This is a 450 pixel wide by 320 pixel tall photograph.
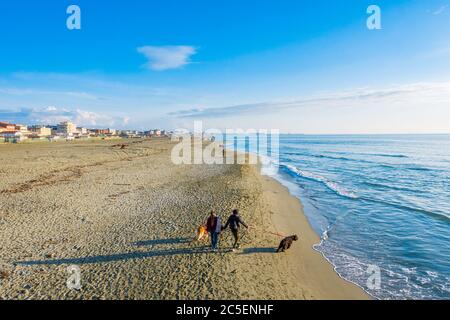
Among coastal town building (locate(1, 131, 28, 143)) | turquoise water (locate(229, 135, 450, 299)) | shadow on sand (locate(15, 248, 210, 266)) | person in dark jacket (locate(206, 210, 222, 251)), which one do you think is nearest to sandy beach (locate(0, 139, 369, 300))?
shadow on sand (locate(15, 248, 210, 266))

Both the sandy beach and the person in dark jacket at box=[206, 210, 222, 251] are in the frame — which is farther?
the person in dark jacket at box=[206, 210, 222, 251]

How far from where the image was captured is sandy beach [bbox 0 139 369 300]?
8.96 m

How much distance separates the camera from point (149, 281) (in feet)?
30.2

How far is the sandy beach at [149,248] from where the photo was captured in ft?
29.4

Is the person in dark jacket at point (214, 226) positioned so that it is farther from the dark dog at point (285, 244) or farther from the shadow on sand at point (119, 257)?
the dark dog at point (285, 244)

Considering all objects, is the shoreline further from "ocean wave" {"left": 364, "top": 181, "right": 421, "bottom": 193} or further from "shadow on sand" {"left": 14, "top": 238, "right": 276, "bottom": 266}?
"ocean wave" {"left": 364, "top": 181, "right": 421, "bottom": 193}

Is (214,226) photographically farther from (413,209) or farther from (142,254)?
(413,209)

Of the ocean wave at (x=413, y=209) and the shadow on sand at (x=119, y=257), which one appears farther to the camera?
the ocean wave at (x=413, y=209)

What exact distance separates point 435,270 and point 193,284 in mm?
10110

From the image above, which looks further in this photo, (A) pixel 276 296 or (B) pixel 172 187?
(B) pixel 172 187

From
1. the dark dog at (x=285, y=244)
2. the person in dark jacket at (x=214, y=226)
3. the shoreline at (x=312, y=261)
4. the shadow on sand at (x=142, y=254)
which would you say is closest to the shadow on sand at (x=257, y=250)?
the shadow on sand at (x=142, y=254)

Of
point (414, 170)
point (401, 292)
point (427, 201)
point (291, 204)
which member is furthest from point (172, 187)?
point (414, 170)

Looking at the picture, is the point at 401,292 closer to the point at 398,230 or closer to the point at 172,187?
the point at 398,230

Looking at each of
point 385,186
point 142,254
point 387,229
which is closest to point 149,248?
point 142,254
